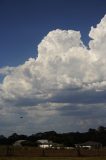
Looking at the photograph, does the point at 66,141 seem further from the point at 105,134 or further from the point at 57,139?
the point at 105,134

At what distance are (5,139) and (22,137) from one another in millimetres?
18794

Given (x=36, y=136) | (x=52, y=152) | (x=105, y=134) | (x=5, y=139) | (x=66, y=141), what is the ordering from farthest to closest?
(x=36, y=136) → (x=105, y=134) → (x=5, y=139) → (x=66, y=141) → (x=52, y=152)

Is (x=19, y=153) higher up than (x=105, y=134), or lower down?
lower down

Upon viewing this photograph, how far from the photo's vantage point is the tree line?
144m

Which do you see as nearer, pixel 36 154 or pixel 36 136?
pixel 36 154

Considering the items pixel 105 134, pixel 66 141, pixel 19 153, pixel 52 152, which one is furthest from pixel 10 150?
pixel 105 134

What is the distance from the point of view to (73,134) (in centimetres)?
16862

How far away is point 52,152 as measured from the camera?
68.2 m

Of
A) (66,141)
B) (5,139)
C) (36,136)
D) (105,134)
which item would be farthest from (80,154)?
(36,136)

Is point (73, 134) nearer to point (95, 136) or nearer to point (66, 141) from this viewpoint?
point (95, 136)

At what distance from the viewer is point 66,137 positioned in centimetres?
14900

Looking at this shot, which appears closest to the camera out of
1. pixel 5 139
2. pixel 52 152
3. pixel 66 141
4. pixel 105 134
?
pixel 52 152

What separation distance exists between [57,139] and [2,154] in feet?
278

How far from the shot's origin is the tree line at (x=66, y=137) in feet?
471
